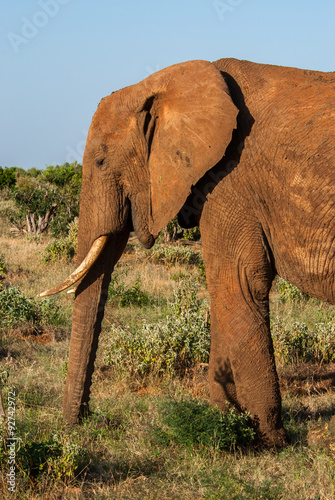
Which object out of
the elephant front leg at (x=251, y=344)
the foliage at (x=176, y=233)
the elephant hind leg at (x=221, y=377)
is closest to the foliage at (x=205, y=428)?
the elephant front leg at (x=251, y=344)

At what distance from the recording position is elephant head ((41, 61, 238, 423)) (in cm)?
443

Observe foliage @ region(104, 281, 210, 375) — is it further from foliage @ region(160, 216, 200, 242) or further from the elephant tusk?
foliage @ region(160, 216, 200, 242)

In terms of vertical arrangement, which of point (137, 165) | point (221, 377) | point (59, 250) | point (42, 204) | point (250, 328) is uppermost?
point (42, 204)

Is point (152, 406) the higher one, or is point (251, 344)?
point (251, 344)

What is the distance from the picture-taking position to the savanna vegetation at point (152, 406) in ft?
12.9

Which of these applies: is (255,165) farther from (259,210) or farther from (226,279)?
(226,279)

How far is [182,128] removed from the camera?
14.8 feet

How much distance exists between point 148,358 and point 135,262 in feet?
19.0

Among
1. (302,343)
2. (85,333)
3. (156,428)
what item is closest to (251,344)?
(156,428)

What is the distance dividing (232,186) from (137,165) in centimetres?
81

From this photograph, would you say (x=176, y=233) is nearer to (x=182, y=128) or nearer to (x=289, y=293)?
(x=289, y=293)

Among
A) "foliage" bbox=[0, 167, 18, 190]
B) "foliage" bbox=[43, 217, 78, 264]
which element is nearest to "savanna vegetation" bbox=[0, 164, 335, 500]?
"foliage" bbox=[43, 217, 78, 264]

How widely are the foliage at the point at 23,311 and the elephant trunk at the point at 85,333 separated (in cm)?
274

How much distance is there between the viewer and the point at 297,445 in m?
4.91
